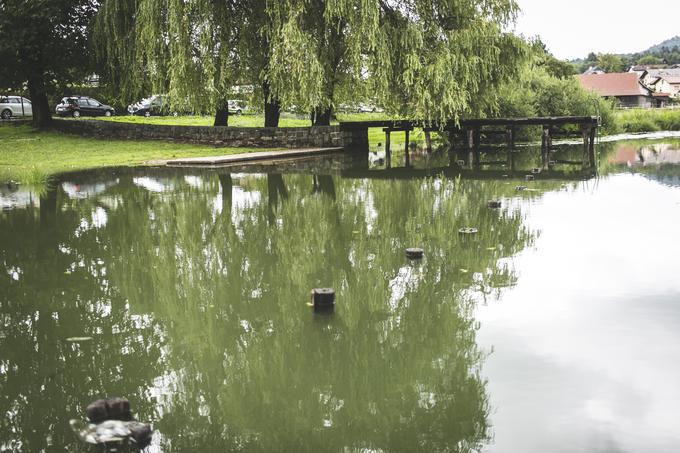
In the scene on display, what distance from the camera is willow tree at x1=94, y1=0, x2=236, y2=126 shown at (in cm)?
2272

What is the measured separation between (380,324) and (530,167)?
15886mm

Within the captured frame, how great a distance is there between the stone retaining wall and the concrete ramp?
0.72 m

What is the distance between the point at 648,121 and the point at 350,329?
4862 centimetres

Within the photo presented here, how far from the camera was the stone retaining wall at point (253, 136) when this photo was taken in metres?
25.4

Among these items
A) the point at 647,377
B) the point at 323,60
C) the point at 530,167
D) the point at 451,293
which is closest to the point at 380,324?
the point at 451,293

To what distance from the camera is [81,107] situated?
41625 millimetres

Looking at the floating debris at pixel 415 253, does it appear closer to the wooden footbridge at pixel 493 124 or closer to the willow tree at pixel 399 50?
the willow tree at pixel 399 50

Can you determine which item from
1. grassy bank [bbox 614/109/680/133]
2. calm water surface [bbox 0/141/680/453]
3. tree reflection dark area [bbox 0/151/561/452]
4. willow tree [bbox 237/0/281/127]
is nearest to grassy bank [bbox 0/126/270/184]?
willow tree [bbox 237/0/281/127]

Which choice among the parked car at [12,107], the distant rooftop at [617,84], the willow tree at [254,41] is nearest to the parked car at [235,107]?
the parked car at [12,107]

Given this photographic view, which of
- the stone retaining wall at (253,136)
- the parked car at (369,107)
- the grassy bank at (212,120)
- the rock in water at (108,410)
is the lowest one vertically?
the rock in water at (108,410)

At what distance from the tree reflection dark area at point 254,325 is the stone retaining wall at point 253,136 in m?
14.2

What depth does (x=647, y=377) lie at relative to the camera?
4.50 meters

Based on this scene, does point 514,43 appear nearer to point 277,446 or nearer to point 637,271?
point 637,271

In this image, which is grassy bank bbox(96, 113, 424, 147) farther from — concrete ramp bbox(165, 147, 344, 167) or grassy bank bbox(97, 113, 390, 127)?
concrete ramp bbox(165, 147, 344, 167)
